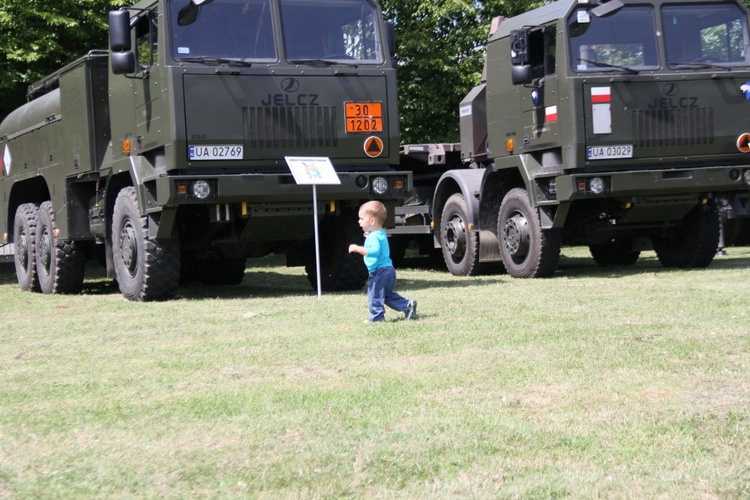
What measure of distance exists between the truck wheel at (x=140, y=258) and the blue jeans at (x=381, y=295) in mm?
3793

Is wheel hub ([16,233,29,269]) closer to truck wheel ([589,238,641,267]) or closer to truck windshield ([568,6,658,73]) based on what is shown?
truck wheel ([589,238,641,267])

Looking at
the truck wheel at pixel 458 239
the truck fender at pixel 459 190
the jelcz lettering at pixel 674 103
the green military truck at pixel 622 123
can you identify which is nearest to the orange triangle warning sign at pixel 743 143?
the green military truck at pixel 622 123

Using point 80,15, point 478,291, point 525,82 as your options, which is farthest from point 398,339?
point 80,15

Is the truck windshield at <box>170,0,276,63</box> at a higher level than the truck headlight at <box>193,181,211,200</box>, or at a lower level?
higher

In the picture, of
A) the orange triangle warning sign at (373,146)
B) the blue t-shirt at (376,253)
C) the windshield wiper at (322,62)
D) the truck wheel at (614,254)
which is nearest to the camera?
the blue t-shirt at (376,253)

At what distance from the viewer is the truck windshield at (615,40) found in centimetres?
1401

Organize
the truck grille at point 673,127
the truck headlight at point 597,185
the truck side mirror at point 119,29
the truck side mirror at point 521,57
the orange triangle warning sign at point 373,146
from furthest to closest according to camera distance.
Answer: the truck side mirror at point 521,57, the truck grille at point 673,127, the truck headlight at point 597,185, the orange triangle warning sign at point 373,146, the truck side mirror at point 119,29

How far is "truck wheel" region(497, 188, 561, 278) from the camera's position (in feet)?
48.7

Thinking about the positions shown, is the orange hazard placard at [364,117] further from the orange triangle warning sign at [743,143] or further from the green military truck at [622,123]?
the orange triangle warning sign at [743,143]

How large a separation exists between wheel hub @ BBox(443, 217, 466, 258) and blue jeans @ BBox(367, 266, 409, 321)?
7084 millimetres

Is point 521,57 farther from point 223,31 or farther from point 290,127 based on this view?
point 223,31

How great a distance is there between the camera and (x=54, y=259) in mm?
16031

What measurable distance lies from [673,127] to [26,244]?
8924mm

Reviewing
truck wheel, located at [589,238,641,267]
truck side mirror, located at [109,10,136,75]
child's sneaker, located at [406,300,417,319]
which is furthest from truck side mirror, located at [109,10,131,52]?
truck wheel, located at [589,238,641,267]
